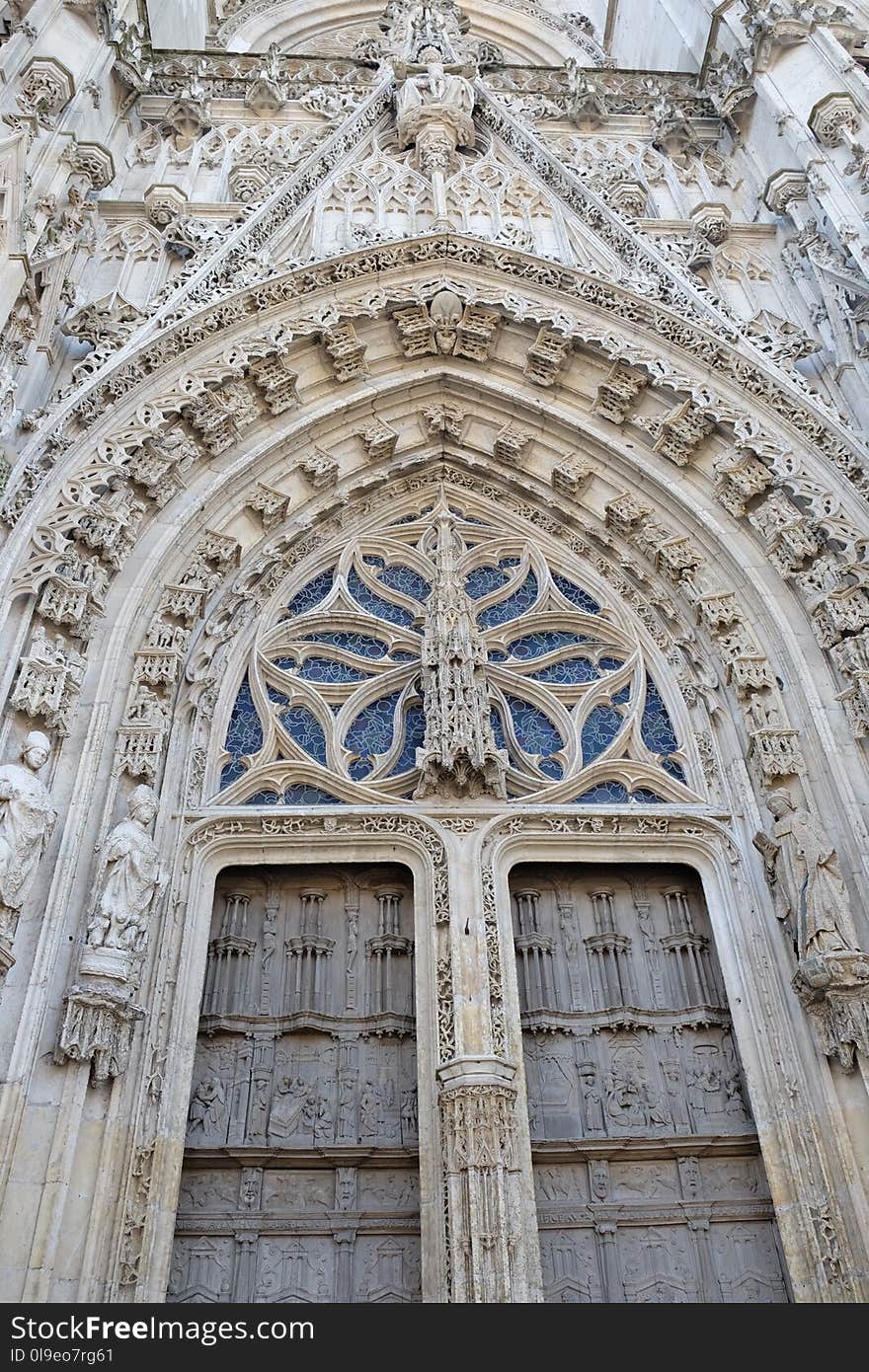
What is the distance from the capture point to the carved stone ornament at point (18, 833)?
6.09 metres

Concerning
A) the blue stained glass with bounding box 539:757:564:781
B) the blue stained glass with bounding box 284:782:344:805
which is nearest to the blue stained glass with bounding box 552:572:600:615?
the blue stained glass with bounding box 539:757:564:781

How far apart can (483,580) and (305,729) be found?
2.33 m

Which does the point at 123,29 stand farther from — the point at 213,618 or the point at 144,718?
the point at 144,718

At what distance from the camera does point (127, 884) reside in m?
6.63

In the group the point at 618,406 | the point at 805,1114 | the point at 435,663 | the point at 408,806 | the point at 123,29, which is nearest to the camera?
the point at 805,1114

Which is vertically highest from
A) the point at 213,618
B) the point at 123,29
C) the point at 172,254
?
the point at 123,29

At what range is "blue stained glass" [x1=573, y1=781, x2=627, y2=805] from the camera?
8.27 meters

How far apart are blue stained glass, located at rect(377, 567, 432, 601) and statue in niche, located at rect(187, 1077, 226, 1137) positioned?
14.7ft

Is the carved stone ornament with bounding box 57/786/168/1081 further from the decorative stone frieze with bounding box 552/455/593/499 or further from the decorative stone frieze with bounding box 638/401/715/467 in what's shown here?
the decorative stone frieze with bounding box 638/401/715/467

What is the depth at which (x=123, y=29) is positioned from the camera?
1167 centimetres

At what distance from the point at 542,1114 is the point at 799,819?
258 cm

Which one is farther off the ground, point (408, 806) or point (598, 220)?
point (598, 220)

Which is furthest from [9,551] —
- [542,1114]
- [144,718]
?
[542,1114]

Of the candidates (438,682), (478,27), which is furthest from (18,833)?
(478,27)
